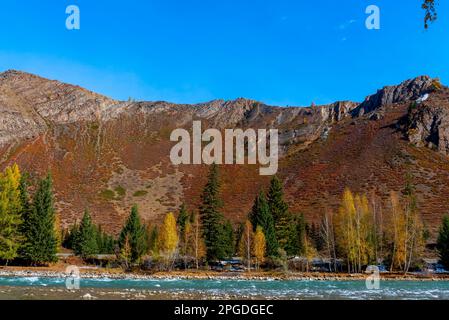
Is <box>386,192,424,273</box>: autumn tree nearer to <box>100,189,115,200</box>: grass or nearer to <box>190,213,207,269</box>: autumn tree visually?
<box>190,213,207,269</box>: autumn tree

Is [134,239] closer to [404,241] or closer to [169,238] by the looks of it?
[169,238]

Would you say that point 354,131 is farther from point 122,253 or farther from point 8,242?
point 8,242

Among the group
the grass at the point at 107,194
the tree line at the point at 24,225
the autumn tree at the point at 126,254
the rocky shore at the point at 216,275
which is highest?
the grass at the point at 107,194

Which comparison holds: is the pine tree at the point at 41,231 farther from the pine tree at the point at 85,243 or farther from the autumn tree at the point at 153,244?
the autumn tree at the point at 153,244

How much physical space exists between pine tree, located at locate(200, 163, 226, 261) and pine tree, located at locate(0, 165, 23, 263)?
28.8m

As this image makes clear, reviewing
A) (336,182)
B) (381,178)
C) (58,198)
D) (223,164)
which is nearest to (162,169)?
(223,164)

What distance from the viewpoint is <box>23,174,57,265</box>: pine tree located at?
5978 cm

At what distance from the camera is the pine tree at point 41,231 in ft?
196

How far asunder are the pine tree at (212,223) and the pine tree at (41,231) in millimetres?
24161

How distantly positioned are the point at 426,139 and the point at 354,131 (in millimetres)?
32209

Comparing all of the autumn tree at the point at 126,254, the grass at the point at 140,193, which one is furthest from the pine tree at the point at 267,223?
the grass at the point at 140,193

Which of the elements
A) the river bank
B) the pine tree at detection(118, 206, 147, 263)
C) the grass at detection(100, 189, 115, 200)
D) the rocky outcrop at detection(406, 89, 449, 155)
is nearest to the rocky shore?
the river bank

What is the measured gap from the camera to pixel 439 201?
122875 mm

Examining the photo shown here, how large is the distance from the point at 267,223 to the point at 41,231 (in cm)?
3587
